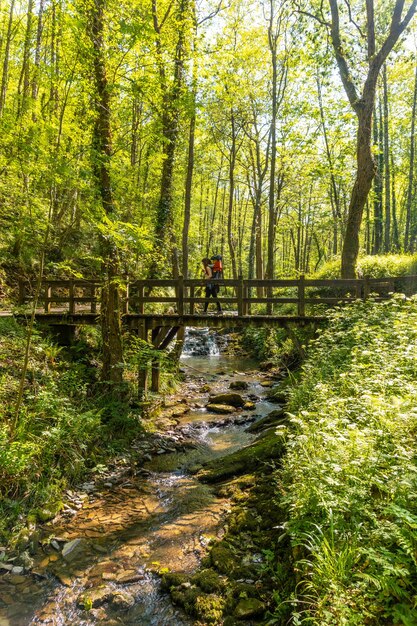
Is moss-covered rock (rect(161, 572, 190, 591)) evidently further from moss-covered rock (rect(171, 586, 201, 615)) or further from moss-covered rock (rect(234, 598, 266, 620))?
moss-covered rock (rect(234, 598, 266, 620))

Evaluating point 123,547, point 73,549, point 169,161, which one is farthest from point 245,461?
point 169,161

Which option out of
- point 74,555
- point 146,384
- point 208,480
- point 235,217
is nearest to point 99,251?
point 146,384

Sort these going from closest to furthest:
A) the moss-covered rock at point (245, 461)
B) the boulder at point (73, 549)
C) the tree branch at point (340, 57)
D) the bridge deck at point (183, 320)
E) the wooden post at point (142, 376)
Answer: the boulder at point (73, 549), the moss-covered rock at point (245, 461), the wooden post at point (142, 376), the bridge deck at point (183, 320), the tree branch at point (340, 57)

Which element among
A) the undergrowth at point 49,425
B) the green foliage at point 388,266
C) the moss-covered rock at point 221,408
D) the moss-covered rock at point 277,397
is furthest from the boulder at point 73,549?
the green foliage at point 388,266

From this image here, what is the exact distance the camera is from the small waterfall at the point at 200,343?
66.9 feet

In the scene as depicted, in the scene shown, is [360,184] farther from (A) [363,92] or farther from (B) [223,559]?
(B) [223,559]

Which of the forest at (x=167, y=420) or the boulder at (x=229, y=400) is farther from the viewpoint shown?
the boulder at (x=229, y=400)

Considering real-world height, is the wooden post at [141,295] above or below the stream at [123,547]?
above

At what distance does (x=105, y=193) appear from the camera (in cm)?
822

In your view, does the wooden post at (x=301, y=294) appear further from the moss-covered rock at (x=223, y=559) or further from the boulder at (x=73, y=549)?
the boulder at (x=73, y=549)

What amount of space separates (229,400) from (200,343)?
33.8 ft

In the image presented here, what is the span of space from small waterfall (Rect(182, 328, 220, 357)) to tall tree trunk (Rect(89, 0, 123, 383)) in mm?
10548

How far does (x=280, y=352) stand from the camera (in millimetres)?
16562

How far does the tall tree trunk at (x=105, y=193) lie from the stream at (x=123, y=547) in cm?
267
